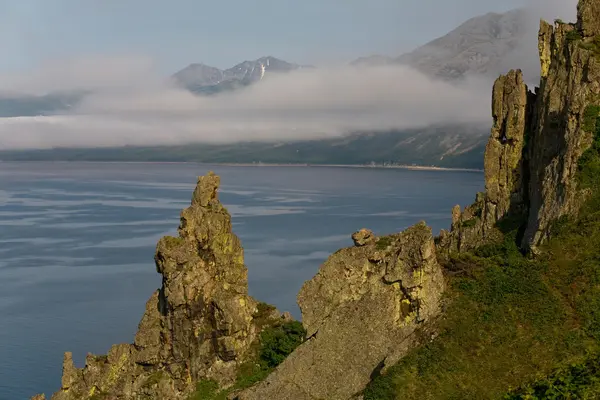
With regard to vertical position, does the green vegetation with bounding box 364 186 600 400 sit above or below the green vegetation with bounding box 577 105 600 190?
below

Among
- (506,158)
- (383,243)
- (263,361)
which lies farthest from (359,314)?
(506,158)

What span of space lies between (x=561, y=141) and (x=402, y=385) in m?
28.6

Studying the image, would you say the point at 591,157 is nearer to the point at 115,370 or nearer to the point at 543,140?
the point at 543,140

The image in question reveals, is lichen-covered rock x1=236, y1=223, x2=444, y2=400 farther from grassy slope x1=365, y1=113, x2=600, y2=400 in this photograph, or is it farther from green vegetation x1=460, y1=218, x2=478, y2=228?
→ green vegetation x1=460, y1=218, x2=478, y2=228

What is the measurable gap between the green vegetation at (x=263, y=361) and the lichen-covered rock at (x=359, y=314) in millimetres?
3625

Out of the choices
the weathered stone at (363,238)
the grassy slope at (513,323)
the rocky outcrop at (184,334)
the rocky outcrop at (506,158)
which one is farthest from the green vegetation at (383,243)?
the rocky outcrop at (506,158)

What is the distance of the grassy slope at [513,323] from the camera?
45.9 m

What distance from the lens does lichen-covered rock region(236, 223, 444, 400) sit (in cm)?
5222

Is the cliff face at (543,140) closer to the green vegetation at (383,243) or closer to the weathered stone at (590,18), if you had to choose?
the weathered stone at (590,18)

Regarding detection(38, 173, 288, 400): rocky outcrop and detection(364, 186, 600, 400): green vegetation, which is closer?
detection(364, 186, 600, 400): green vegetation

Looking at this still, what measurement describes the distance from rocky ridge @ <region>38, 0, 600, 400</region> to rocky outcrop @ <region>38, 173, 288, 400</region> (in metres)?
0.10

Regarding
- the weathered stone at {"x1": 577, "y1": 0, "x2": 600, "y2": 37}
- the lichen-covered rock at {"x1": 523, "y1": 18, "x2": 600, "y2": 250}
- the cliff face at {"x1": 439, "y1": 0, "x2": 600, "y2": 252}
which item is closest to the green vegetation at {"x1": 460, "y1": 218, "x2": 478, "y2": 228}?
the cliff face at {"x1": 439, "y1": 0, "x2": 600, "y2": 252}

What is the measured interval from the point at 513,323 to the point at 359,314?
37.4ft

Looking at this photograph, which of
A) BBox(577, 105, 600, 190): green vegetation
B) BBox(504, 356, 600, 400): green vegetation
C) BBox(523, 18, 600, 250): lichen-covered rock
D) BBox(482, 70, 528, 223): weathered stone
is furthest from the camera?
BBox(482, 70, 528, 223): weathered stone
